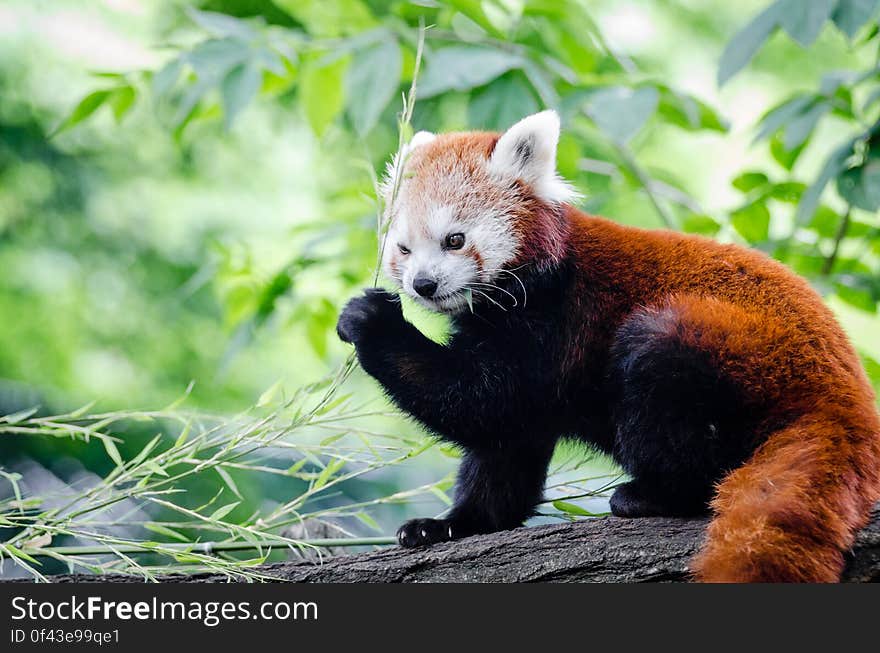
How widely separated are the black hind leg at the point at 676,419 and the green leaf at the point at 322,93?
1.44 metres

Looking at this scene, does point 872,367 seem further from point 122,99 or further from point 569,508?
point 122,99

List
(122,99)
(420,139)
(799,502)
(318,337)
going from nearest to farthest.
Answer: (799,502)
(420,139)
(122,99)
(318,337)

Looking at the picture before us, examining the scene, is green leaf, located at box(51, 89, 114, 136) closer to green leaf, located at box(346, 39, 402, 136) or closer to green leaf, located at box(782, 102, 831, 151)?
green leaf, located at box(346, 39, 402, 136)

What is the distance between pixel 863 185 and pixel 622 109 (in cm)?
79

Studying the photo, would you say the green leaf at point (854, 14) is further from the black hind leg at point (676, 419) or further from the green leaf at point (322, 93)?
the green leaf at point (322, 93)

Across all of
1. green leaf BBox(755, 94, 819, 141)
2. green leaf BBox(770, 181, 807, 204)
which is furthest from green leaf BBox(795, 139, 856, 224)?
green leaf BBox(770, 181, 807, 204)

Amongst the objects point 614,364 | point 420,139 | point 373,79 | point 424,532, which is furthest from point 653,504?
point 373,79

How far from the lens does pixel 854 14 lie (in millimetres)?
2439

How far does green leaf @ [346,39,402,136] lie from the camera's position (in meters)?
2.81

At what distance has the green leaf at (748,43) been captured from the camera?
2530 mm

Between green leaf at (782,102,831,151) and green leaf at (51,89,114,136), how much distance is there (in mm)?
2292

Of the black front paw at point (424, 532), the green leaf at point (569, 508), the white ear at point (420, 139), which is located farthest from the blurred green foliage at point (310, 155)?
the green leaf at point (569, 508)

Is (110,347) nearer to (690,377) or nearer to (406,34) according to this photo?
(406,34)

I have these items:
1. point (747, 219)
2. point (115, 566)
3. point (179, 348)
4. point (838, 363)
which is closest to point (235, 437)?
point (115, 566)
